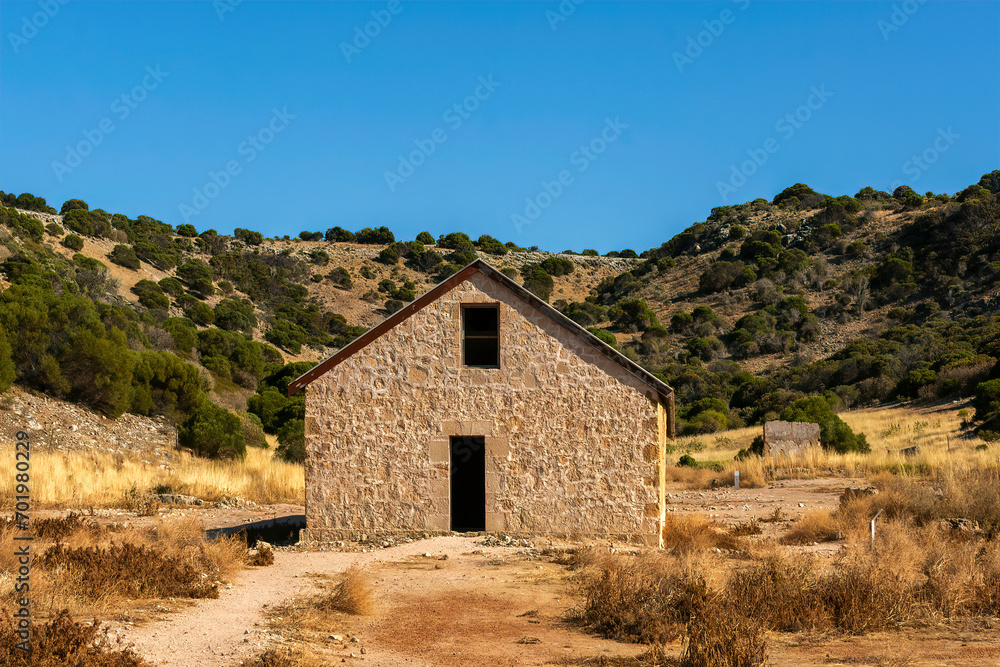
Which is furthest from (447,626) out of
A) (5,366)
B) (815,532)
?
(5,366)

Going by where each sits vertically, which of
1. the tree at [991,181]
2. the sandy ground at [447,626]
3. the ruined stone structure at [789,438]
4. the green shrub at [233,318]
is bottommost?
the sandy ground at [447,626]

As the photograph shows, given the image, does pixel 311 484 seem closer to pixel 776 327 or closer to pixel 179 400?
pixel 179 400

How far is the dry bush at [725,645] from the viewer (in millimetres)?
8578

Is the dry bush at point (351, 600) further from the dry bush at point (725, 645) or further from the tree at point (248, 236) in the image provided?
the tree at point (248, 236)

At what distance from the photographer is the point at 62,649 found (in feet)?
26.3

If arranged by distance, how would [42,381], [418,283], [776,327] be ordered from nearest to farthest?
1. [42,381]
2. [776,327]
3. [418,283]

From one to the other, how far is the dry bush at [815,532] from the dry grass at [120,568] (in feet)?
34.9

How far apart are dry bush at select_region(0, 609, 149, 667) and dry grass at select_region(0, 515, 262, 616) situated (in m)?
1.25

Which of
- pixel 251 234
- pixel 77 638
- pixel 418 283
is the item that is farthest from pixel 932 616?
pixel 251 234

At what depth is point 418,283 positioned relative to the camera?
73.9 metres

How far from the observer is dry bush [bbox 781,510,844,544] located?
17250 mm

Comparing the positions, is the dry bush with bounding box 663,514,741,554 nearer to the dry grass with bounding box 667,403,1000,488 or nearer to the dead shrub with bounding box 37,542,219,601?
the dry grass with bounding box 667,403,1000,488

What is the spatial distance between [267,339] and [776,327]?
3407 cm

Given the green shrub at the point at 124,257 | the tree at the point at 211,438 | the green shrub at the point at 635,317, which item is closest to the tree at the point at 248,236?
the green shrub at the point at 124,257
